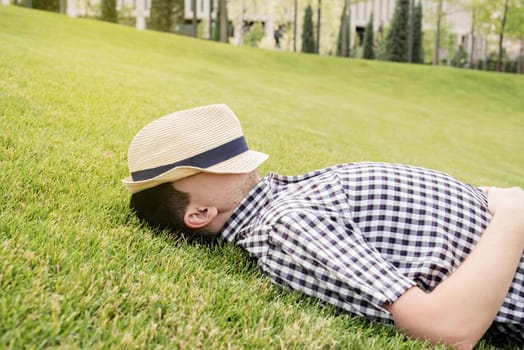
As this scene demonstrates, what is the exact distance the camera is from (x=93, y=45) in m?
20.8

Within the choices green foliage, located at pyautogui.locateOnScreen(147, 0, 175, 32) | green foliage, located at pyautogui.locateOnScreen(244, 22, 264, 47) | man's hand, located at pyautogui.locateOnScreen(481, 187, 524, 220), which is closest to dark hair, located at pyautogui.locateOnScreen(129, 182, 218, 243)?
man's hand, located at pyautogui.locateOnScreen(481, 187, 524, 220)

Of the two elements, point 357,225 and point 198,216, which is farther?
point 198,216

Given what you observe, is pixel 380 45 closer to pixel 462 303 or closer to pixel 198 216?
pixel 198 216

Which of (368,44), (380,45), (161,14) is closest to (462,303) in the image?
(161,14)

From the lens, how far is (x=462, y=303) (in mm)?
1872

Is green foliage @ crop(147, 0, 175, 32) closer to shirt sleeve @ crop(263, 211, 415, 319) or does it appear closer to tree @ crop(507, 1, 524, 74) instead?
tree @ crop(507, 1, 524, 74)

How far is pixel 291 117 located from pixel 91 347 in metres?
11.1

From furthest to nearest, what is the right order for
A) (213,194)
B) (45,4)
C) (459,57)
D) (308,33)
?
(459,57), (308,33), (45,4), (213,194)

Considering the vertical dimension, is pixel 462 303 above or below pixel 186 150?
below

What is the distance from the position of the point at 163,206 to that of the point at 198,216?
191mm

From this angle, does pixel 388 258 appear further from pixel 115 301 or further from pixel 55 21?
pixel 55 21

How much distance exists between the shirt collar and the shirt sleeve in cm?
33

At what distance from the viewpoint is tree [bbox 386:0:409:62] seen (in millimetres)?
61062

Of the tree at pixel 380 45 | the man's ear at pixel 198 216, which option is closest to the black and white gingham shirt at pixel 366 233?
the man's ear at pixel 198 216
